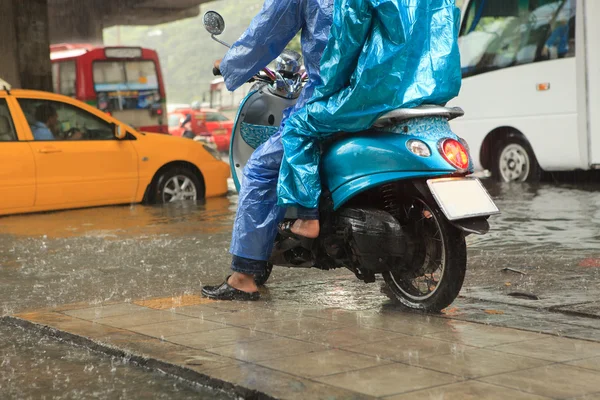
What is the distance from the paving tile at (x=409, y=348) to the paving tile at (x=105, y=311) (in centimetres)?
154

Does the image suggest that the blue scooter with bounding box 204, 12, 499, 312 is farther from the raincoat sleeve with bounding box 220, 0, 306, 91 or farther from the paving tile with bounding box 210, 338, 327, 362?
the paving tile with bounding box 210, 338, 327, 362

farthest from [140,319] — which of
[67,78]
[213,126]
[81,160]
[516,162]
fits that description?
[213,126]

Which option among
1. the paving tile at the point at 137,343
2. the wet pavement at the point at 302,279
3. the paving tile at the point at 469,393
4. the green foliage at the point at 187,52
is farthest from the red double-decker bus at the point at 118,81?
the green foliage at the point at 187,52

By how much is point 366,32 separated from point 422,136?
576mm

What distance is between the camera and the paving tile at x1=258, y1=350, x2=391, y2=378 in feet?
13.5

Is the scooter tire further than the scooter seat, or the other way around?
the scooter tire

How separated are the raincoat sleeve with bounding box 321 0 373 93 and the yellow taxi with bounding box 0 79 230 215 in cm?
702

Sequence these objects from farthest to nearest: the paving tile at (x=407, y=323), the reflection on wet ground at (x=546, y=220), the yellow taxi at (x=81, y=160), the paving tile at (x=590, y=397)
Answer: the yellow taxi at (x=81, y=160)
the reflection on wet ground at (x=546, y=220)
the paving tile at (x=407, y=323)
the paving tile at (x=590, y=397)

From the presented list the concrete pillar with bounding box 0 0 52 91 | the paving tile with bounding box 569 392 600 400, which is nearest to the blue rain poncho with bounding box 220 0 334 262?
the paving tile with bounding box 569 392 600 400

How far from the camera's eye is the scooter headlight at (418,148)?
5.08m

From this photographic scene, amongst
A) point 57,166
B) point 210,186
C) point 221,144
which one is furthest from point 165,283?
point 221,144

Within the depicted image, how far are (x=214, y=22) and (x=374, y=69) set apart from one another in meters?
1.25

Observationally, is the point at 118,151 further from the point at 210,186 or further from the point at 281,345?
Result: the point at 281,345

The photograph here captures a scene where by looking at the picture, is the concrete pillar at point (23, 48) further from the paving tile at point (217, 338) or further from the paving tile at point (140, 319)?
the paving tile at point (217, 338)
